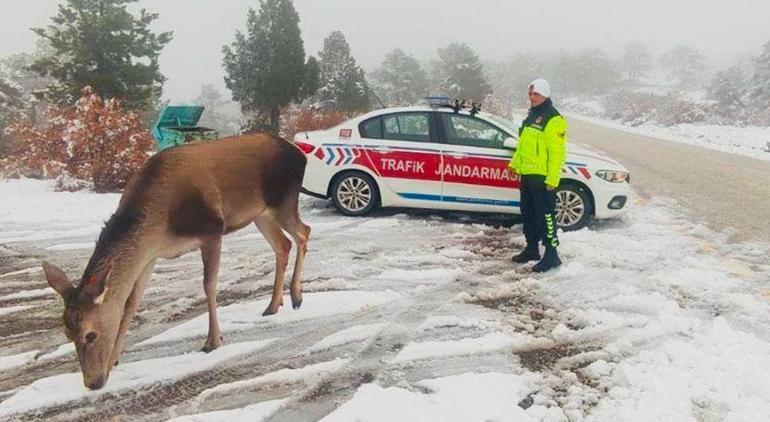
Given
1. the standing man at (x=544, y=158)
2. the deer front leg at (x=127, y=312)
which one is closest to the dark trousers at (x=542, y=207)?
the standing man at (x=544, y=158)

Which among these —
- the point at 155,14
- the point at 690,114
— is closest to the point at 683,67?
the point at 690,114

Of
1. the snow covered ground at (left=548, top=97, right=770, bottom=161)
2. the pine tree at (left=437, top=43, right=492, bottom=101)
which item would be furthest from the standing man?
the pine tree at (left=437, top=43, right=492, bottom=101)

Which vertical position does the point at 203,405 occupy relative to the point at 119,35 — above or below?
below

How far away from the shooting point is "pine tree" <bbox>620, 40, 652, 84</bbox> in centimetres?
10556

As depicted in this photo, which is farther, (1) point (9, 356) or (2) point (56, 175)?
(2) point (56, 175)

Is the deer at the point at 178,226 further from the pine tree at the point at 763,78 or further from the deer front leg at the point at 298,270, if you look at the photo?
the pine tree at the point at 763,78

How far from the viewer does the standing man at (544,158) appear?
6203mm

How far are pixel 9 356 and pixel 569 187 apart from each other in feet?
22.8

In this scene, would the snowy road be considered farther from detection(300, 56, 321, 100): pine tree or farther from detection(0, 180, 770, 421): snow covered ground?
detection(300, 56, 321, 100): pine tree

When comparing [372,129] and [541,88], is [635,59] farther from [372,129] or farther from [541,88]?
[541,88]

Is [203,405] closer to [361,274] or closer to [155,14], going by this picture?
[361,274]

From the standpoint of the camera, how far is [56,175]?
12.6 metres

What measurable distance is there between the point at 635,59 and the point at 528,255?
112379 mm

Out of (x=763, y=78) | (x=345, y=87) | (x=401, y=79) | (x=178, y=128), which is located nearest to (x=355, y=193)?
(x=178, y=128)
